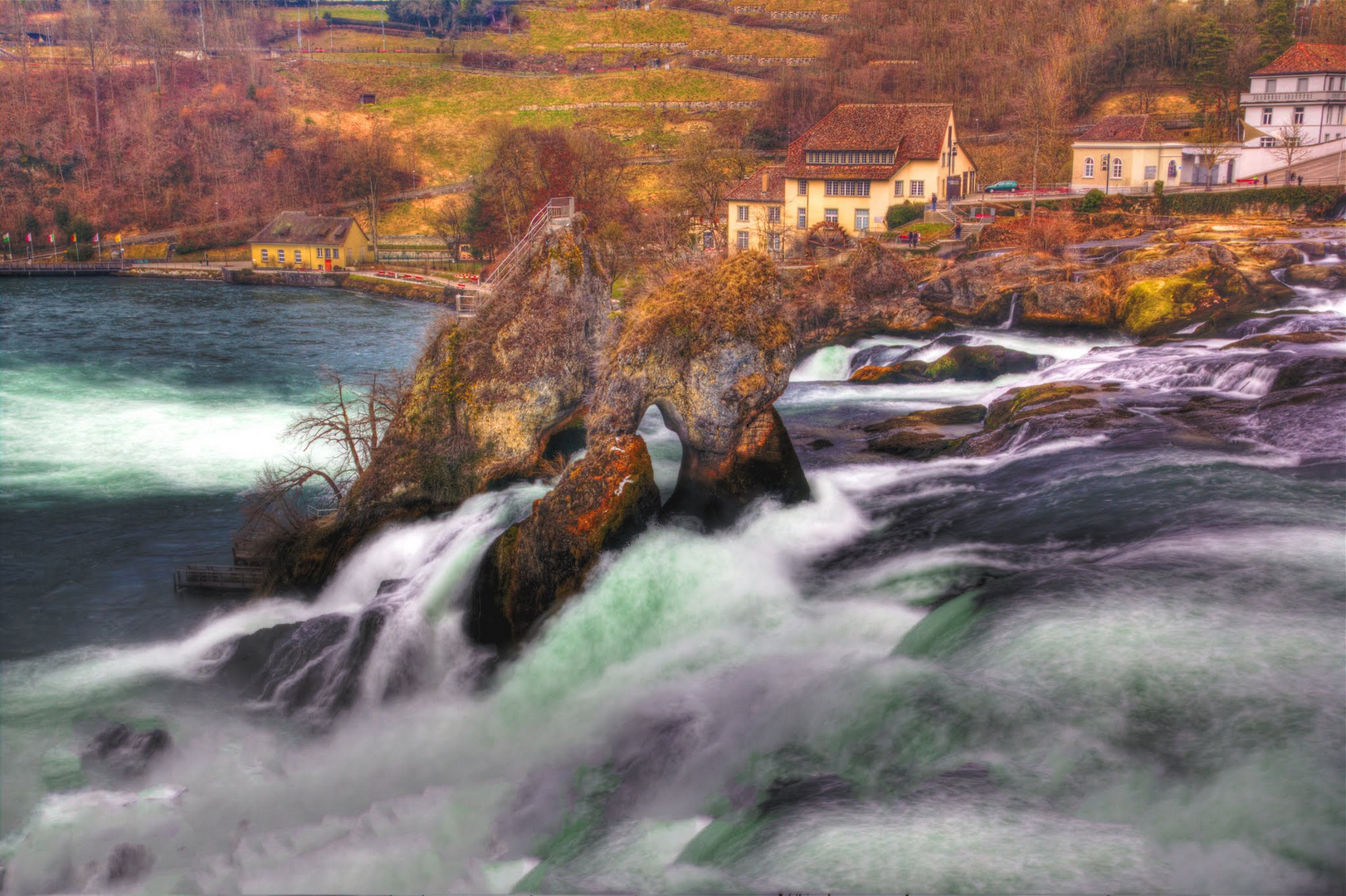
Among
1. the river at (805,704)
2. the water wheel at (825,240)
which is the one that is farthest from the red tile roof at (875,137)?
the river at (805,704)

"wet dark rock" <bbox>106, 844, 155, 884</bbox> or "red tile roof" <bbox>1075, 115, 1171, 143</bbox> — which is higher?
"red tile roof" <bbox>1075, 115, 1171, 143</bbox>

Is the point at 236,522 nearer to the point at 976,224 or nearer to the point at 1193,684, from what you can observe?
the point at 1193,684

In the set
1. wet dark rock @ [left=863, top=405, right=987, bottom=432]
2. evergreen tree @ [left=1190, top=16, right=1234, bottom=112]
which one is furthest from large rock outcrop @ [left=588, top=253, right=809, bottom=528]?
evergreen tree @ [left=1190, top=16, right=1234, bottom=112]

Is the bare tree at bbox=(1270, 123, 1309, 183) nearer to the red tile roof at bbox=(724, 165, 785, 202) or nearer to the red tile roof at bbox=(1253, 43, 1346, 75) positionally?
the red tile roof at bbox=(1253, 43, 1346, 75)

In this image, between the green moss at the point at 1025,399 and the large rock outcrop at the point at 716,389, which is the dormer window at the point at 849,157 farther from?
the large rock outcrop at the point at 716,389

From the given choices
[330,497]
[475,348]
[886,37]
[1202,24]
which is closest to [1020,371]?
[475,348]

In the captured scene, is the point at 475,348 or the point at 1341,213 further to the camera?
the point at 1341,213
